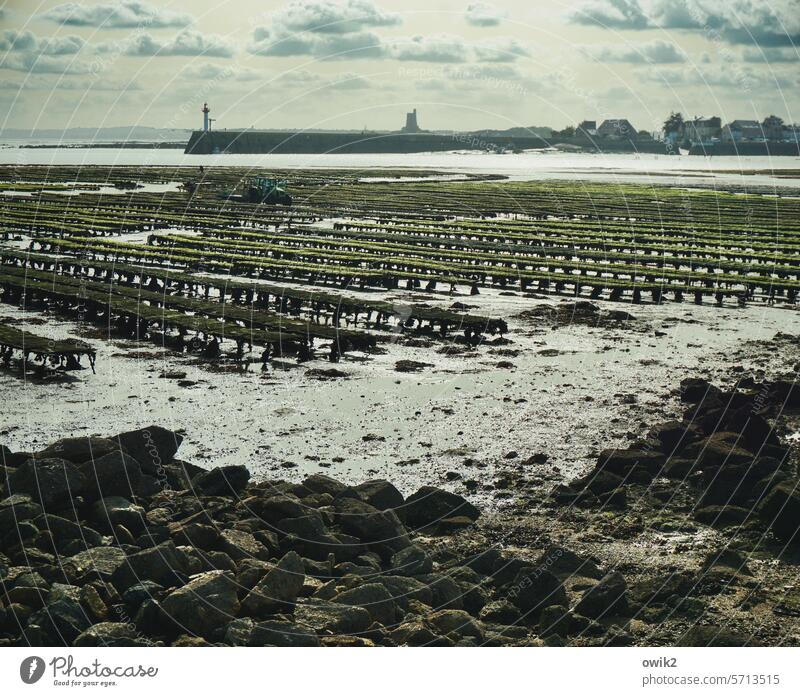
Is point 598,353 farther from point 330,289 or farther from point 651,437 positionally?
point 330,289

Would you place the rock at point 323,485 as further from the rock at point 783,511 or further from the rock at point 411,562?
the rock at point 783,511

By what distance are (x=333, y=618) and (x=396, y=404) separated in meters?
14.7

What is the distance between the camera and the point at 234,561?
16234 mm

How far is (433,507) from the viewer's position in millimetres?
19547

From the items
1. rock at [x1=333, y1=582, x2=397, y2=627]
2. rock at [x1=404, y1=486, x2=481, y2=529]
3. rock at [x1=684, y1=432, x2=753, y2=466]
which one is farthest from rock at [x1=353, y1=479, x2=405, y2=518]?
rock at [x1=684, y1=432, x2=753, y2=466]

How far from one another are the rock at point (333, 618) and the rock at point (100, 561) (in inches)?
117

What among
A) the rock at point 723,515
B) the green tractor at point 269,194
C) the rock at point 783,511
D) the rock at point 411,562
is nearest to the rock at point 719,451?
the rock at point 723,515

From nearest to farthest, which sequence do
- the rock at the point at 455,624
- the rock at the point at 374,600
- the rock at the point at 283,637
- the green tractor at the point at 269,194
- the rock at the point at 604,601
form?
the rock at the point at 283,637
the rock at the point at 455,624
the rock at the point at 374,600
the rock at the point at 604,601
the green tractor at the point at 269,194

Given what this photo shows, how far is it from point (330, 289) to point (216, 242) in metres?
18.7

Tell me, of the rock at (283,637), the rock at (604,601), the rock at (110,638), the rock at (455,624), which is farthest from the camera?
the rock at (604,601)

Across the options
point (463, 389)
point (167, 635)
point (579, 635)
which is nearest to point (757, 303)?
point (463, 389)

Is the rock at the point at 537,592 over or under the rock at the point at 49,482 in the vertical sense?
under

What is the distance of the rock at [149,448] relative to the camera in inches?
801

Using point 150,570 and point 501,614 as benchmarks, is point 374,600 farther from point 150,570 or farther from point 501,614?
point 150,570
